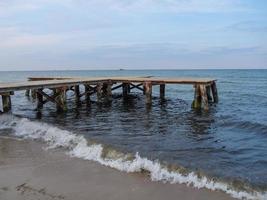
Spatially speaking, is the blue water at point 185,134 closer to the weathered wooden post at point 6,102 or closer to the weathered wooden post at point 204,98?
the weathered wooden post at point 204,98

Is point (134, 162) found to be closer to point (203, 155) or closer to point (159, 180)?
point (159, 180)

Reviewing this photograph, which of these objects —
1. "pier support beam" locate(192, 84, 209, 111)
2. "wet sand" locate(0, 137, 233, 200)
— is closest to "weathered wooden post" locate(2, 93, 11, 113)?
"wet sand" locate(0, 137, 233, 200)

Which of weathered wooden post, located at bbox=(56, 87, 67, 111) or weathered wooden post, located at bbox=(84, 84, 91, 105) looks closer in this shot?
weathered wooden post, located at bbox=(56, 87, 67, 111)

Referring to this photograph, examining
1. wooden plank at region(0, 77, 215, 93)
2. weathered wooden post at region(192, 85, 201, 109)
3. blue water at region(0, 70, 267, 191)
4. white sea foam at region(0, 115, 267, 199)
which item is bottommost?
blue water at region(0, 70, 267, 191)

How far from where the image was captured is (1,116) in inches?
647

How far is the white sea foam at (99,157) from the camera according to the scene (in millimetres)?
7672

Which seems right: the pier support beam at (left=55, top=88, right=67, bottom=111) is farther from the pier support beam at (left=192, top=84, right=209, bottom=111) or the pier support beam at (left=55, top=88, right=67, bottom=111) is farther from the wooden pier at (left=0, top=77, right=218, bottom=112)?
the pier support beam at (left=192, top=84, right=209, bottom=111)

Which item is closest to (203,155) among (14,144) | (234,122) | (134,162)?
(134,162)

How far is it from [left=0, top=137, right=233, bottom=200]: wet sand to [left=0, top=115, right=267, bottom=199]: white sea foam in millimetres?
265

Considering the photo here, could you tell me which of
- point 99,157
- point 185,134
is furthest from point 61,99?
point 99,157

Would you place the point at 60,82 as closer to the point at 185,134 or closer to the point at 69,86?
the point at 69,86

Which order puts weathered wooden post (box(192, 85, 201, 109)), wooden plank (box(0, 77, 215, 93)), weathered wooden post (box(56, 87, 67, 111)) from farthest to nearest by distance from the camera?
weathered wooden post (box(192, 85, 201, 109)), weathered wooden post (box(56, 87, 67, 111)), wooden plank (box(0, 77, 215, 93))

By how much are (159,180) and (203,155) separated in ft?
9.16

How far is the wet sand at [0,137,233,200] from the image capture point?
23.2ft
